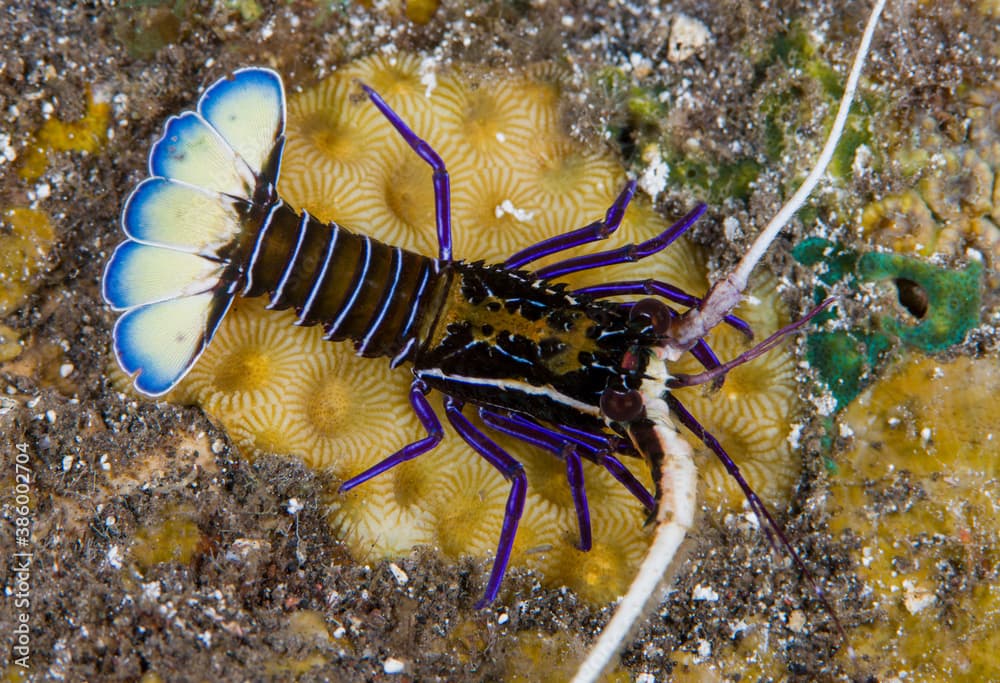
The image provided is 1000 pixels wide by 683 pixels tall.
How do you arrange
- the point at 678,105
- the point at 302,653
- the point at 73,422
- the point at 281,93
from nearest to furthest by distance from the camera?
the point at 302,653, the point at 73,422, the point at 281,93, the point at 678,105

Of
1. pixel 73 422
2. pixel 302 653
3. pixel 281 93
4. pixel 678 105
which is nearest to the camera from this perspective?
pixel 302 653

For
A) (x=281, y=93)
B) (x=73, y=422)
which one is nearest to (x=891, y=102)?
(x=281, y=93)

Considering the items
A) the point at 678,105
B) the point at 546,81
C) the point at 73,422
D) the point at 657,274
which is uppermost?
the point at 678,105

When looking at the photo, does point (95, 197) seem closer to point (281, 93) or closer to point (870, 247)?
point (281, 93)

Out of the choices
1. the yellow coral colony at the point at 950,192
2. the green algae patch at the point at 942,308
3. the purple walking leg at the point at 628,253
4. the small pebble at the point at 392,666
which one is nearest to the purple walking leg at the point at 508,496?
the small pebble at the point at 392,666

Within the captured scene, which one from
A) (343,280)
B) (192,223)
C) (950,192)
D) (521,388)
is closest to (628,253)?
(521,388)

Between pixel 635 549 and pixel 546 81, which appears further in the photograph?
pixel 546 81

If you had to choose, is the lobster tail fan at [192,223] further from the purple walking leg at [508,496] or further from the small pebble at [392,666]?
the small pebble at [392,666]
